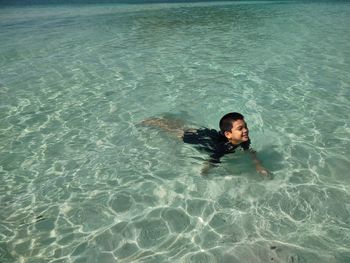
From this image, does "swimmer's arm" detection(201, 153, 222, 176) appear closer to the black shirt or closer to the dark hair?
the black shirt

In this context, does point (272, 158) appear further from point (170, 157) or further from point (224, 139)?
point (170, 157)

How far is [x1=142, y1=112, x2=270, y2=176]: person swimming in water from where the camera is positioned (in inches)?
206

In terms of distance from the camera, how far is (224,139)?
5.65m

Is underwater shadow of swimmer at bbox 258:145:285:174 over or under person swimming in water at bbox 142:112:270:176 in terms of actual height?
under

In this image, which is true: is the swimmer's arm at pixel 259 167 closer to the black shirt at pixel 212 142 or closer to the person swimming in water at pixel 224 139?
the person swimming in water at pixel 224 139

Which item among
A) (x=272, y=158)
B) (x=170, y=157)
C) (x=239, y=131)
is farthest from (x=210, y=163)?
(x=272, y=158)

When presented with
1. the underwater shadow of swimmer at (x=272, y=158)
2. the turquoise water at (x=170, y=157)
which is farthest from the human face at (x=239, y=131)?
the underwater shadow of swimmer at (x=272, y=158)

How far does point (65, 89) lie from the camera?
9969 mm

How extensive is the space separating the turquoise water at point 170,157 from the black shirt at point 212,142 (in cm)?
23

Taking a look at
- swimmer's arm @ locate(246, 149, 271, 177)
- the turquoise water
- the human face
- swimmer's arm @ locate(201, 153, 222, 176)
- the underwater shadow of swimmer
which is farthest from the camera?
the underwater shadow of swimmer

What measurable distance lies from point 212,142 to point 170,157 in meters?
0.90

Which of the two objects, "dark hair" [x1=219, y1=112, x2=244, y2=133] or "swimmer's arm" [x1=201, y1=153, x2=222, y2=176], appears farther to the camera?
"swimmer's arm" [x1=201, y1=153, x2=222, y2=176]

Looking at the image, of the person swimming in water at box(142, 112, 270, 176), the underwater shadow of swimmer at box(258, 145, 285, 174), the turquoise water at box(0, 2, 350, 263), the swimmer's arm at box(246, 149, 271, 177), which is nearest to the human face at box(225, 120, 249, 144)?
the person swimming in water at box(142, 112, 270, 176)

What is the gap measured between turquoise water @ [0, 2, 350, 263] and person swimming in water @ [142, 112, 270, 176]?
190mm
